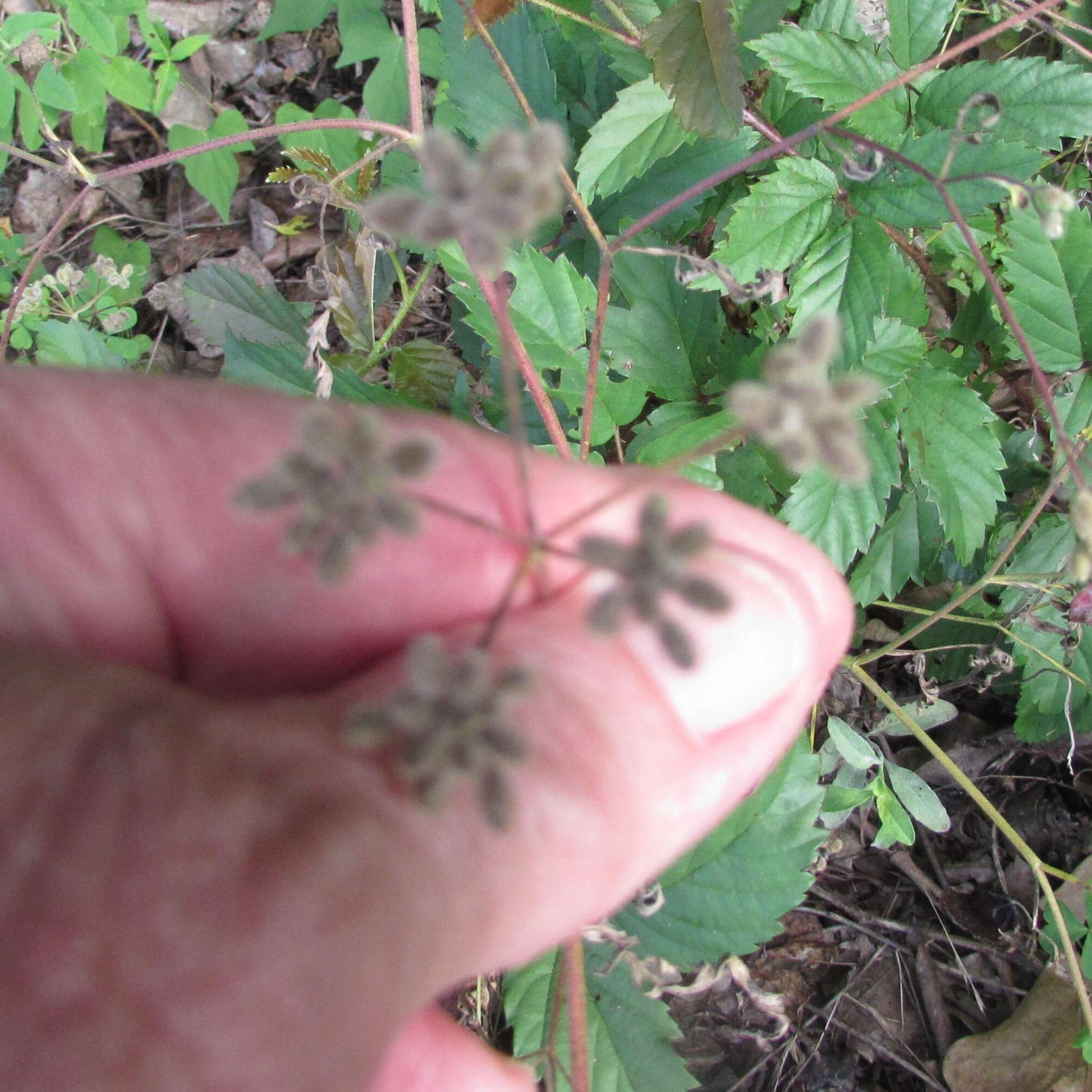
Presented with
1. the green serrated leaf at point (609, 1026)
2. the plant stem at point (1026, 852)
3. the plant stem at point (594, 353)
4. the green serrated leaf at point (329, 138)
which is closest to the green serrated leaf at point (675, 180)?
the plant stem at point (594, 353)

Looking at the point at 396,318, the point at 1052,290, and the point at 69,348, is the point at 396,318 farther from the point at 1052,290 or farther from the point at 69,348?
the point at 1052,290

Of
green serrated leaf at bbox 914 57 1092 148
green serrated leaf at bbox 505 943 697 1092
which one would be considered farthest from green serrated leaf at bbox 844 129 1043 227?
green serrated leaf at bbox 505 943 697 1092

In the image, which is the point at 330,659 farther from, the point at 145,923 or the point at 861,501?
the point at 861,501

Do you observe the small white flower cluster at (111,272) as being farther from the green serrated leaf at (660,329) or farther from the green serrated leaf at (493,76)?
the green serrated leaf at (660,329)

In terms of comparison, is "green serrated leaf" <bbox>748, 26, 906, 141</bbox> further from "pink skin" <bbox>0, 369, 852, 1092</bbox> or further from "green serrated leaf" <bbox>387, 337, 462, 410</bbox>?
"pink skin" <bbox>0, 369, 852, 1092</bbox>

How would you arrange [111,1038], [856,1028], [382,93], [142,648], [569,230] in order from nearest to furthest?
[111,1038]
[142,648]
[856,1028]
[569,230]
[382,93]

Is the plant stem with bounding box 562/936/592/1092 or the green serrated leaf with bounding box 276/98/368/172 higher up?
the green serrated leaf with bounding box 276/98/368/172

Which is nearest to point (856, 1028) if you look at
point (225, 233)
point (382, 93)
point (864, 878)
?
point (864, 878)
